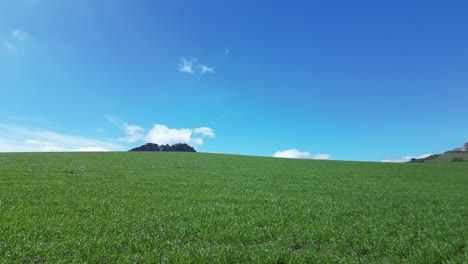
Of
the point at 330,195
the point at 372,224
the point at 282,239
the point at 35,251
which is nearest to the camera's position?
the point at 35,251

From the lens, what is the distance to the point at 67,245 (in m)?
7.96

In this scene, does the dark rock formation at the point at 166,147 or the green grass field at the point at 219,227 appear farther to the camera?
the dark rock formation at the point at 166,147

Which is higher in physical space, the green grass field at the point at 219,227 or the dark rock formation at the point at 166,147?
the dark rock formation at the point at 166,147

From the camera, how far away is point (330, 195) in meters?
18.0

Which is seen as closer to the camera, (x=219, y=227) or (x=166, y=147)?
(x=219, y=227)

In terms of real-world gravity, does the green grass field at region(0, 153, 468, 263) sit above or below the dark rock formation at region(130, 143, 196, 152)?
below

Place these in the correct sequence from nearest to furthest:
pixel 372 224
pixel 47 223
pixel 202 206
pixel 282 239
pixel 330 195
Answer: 1. pixel 282 239
2. pixel 47 223
3. pixel 372 224
4. pixel 202 206
5. pixel 330 195

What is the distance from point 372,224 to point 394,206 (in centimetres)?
514

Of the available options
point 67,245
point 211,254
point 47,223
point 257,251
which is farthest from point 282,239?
point 47,223

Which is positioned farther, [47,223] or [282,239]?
[47,223]

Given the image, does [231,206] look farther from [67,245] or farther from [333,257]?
[67,245]

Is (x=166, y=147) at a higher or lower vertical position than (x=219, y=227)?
higher

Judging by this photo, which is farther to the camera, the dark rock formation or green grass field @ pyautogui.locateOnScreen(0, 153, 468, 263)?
the dark rock formation

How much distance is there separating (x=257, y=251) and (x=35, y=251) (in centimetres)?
629
